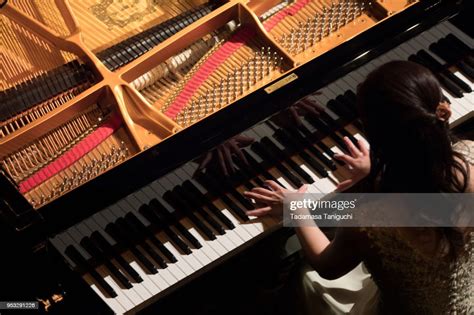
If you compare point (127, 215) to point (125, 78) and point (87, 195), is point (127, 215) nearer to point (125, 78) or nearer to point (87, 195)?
point (87, 195)

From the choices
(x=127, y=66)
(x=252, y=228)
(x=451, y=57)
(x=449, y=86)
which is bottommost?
(x=252, y=228)

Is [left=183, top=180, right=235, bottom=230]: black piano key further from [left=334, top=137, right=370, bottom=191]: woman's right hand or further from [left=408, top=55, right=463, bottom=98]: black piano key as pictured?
[left=408, top=55, right=463, bottom=98]: black piano key

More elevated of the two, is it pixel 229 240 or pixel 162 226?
pixel 162 226

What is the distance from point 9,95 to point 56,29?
414mm

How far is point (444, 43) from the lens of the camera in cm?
288

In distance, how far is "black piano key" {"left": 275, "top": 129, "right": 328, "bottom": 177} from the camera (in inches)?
107

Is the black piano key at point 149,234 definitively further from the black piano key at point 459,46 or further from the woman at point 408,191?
the black piano key at point 459,46

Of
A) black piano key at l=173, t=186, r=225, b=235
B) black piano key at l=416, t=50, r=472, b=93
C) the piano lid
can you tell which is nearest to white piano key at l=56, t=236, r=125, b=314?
the piano lid

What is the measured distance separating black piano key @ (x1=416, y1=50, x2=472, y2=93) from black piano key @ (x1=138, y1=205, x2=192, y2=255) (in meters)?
1.33

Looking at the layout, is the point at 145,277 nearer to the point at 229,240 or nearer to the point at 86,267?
the point at 86,267

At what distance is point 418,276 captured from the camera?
7.45 feet

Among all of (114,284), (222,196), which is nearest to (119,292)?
(114,284)

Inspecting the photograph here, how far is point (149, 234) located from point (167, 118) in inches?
19.3

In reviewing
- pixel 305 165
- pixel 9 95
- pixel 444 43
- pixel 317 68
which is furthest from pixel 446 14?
pixel 9 95
